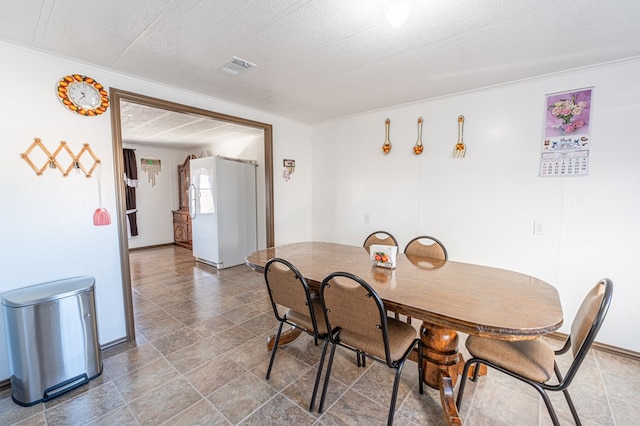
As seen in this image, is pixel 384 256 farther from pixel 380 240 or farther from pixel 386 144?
pixel 386 144

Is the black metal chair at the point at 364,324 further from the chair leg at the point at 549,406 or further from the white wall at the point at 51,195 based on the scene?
the white wall at the point at 51,195

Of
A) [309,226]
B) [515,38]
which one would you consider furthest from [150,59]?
[309,226]

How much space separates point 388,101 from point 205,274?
11.9ft

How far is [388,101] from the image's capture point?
10.5ft

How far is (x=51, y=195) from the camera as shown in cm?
204

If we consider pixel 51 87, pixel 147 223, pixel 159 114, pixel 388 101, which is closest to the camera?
pixel 51 87

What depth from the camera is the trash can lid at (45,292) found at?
1727mm

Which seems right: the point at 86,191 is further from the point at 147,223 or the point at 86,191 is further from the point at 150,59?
the point at 147,223

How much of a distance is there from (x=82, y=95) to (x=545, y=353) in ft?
11.5

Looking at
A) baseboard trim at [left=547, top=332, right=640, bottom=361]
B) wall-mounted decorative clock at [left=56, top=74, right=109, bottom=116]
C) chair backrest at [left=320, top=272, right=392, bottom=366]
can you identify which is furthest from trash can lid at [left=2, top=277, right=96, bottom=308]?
baseboard trim at [left=547, top=332, right=640, bottom=361]

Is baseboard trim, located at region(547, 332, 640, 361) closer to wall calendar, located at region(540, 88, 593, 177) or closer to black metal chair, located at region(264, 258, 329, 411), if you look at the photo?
wall calendar, located at region(540, 88, 593, 177)

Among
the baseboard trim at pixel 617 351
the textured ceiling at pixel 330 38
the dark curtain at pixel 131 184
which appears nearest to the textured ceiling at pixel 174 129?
the dark curtain at pixel 131 184

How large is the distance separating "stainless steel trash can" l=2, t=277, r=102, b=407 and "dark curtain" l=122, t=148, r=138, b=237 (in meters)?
4.48

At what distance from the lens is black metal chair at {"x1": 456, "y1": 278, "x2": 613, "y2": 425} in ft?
Answer: 4.09
